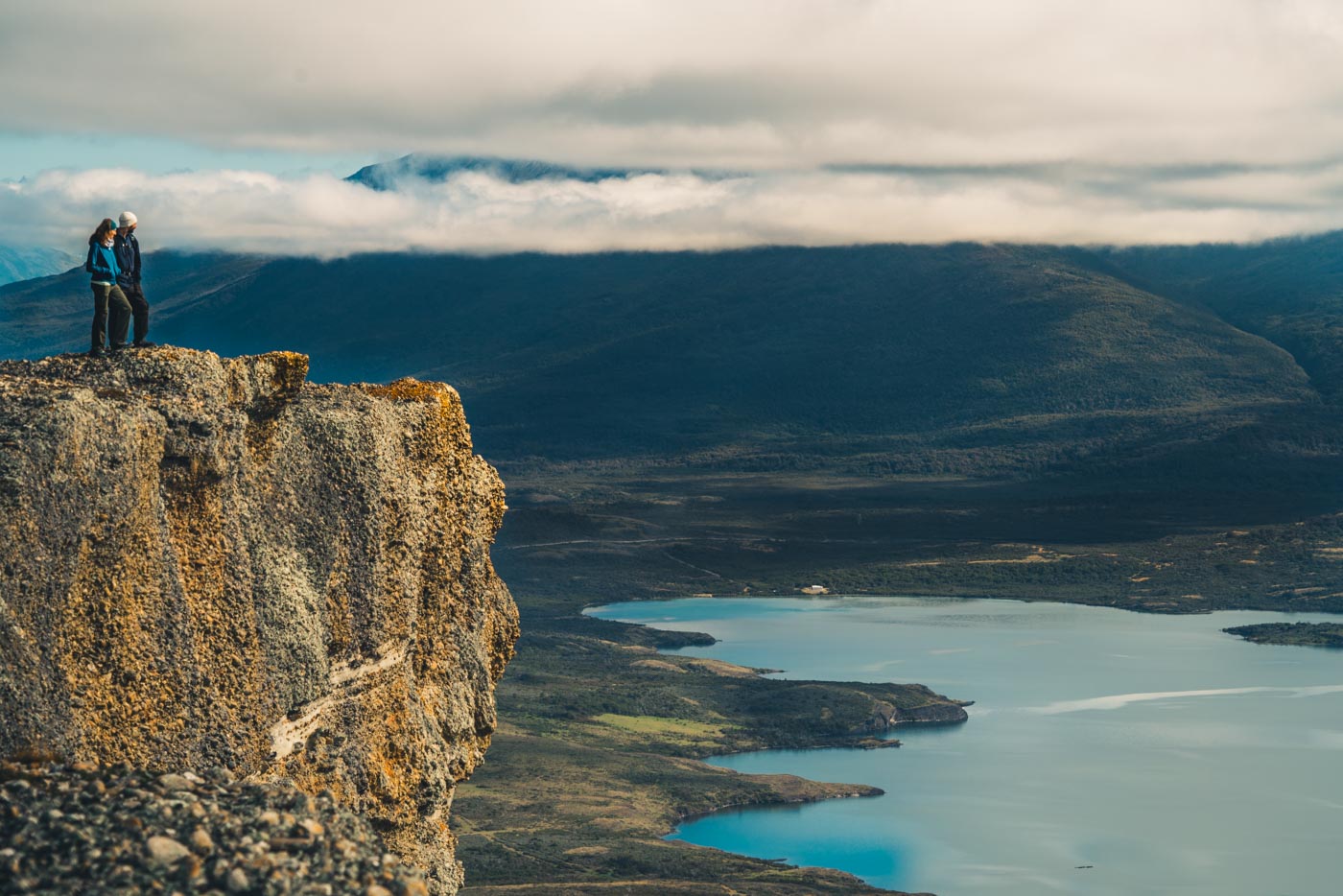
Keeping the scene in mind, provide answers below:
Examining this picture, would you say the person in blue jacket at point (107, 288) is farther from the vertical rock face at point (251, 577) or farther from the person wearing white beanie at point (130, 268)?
the vertical rock face at point (251, 577)

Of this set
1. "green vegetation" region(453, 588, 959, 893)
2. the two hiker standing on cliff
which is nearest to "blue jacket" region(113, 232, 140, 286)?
the two hiker standing on cliff

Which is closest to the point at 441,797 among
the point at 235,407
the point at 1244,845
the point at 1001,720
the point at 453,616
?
the point at 453,616

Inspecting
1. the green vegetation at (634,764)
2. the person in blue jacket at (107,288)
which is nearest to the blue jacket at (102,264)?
the person in blue jacket at (107,288)

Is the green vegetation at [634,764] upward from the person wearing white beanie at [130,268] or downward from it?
downward

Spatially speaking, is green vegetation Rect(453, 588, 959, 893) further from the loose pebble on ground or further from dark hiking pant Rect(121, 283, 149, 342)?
the loose pebble on ground

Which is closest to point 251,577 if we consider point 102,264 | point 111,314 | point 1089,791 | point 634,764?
point 111,314
